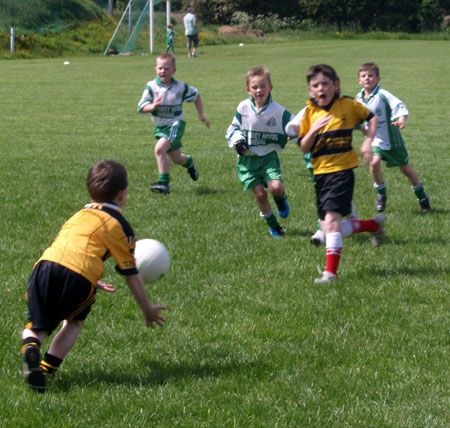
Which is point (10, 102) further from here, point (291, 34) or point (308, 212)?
point (291, 34)

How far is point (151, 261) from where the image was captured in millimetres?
4789

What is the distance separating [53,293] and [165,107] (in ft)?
19.0

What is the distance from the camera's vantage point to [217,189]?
927 cm

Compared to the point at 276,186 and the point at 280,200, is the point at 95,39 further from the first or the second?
the point at 276,186

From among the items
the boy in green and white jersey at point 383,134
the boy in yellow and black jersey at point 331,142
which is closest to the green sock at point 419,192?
the boy in green and white jersey at point 383,134

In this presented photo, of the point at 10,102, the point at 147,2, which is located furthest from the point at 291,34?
the point at 10,102

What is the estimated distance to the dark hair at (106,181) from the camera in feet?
12.7

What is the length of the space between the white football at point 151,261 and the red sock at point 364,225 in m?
2.07

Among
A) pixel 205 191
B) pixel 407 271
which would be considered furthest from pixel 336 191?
pixel 205 191

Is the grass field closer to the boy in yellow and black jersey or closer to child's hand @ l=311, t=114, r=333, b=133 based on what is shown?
the boy in yellow and black jersey

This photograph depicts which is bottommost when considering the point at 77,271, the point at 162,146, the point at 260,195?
the point at 260,195

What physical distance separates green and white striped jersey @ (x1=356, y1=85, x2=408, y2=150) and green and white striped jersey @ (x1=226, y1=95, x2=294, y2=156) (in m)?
1.18

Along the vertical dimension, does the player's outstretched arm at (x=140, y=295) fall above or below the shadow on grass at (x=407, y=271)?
above

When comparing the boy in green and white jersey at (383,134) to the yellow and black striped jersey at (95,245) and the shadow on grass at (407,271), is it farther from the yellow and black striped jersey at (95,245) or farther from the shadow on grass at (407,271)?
the yellow and black striped jersey at (95,245)
